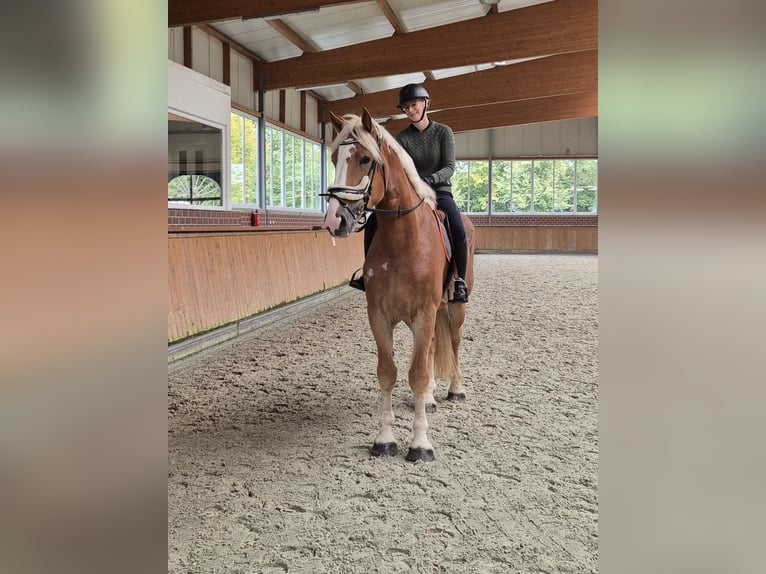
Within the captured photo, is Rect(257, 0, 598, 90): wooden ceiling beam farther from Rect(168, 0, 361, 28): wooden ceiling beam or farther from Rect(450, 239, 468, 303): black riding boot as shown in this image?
Rect(450, 239, 468, 303): black riding boot

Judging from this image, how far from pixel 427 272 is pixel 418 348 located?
1.34 ft

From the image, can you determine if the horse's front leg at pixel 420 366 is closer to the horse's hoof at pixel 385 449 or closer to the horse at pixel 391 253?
the horse at pixel 391 253

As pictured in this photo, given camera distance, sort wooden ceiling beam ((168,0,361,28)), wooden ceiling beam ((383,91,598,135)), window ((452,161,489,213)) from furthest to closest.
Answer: window ((452,161,489,213)) < wooden ceiling beam ((383,91,598,135)) < wooden ceiling beam ((168,0,361,28))

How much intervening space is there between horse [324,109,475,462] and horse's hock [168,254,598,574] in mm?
293

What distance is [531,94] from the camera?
39.0 ft

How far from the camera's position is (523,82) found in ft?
39.0

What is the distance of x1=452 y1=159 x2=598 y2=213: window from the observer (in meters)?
22.6

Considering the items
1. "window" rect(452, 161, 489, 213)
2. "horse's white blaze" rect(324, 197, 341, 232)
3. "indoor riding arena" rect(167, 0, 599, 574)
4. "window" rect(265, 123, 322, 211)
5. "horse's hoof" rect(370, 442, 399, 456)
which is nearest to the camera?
"indoor riding arena" rect(167, 0, 599, 574)

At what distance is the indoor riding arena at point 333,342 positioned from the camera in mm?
2250

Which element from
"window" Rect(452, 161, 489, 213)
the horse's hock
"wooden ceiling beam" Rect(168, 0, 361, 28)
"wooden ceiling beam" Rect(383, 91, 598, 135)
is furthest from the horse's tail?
"window" Rect(452, 161, 489, 213)

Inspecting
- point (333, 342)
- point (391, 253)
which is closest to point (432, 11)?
point (333, 342)

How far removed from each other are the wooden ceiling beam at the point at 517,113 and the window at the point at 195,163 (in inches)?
297
